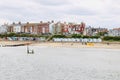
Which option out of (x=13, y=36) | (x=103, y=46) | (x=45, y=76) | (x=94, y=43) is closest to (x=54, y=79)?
(x=45, y=76)

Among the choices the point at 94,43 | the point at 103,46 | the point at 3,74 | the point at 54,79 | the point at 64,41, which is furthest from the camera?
the point at 64,41

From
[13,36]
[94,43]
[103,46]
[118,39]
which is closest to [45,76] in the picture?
[103,46]

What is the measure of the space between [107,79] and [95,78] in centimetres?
149

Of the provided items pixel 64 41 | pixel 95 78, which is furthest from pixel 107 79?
pixel 64 41

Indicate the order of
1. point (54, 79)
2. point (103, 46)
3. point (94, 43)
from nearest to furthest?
point (54, 79) → point (103, 46) → point (94, 43)

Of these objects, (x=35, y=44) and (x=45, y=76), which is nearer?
(x=45, y=76)

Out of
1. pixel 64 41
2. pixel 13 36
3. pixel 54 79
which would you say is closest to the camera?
pixel 54 79

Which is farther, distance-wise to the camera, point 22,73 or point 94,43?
point 94,43

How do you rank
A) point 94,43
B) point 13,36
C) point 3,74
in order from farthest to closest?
point 13,36, point 94,43, point 3,74

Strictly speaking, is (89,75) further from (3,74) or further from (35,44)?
(35,44)

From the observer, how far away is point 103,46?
127 metres

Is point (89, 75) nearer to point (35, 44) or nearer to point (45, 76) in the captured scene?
point (45, 76)

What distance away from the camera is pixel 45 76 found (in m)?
45.8

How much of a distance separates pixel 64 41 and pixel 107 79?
332ft
